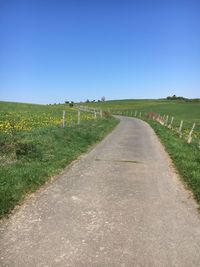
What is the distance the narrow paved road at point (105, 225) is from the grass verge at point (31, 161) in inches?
15.2

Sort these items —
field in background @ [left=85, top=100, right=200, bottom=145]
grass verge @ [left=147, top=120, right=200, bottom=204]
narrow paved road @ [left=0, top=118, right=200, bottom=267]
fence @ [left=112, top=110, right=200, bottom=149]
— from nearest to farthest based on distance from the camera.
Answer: narrow paved road @ [left=0, top=118, right=200, bottom=267] → grass verge @ [left=147, top=120, right=200, bottom=204] → fence @ [left=112, top=110, right=200, bottom=149] → field in background @ [left=85, top=100, right=200, bottom=145]

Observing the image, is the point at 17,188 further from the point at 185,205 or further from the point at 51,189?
the point at 185,205

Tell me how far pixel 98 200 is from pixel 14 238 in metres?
2.76

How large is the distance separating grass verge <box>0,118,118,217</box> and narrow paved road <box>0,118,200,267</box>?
0.39m

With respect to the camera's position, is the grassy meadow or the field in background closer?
the grassy meadow

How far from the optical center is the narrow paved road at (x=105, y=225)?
560 cm

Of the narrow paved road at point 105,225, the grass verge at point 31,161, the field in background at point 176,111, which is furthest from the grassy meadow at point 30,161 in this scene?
the field in background at point 176,111

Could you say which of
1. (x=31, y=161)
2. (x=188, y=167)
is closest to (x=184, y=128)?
(x=188, y=167)

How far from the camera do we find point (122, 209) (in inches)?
315

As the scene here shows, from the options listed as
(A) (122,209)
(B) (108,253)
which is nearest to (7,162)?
(A) (122,209)

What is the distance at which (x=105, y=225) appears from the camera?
6.95m

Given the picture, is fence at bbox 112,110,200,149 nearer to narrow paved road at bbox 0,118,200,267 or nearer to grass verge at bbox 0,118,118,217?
grass verge at bbox 0,118,118,217

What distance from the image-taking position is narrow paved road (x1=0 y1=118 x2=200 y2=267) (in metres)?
5.60

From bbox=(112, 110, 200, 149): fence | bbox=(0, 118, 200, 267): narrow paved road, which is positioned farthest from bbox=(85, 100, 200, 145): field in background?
bbox=(0, 118, 200, 267): narrow paved road
